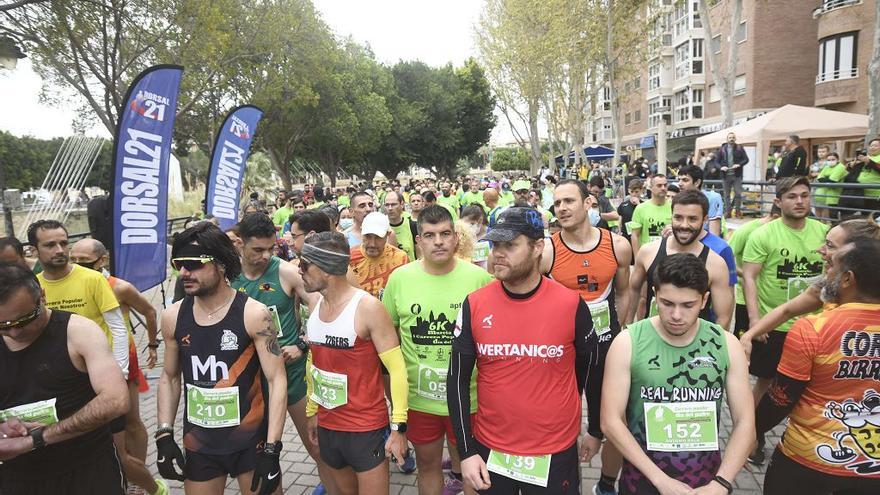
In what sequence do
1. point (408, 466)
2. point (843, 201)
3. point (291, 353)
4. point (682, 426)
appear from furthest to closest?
point (843, 201), point (408, 466), point (291, 353), point (682, 426)

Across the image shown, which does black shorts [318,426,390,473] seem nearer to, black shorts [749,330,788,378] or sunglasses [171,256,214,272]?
sunglasses [171,256,214,272]

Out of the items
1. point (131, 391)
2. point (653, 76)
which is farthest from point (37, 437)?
point (653, 76)

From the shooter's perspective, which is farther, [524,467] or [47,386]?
[47,386]

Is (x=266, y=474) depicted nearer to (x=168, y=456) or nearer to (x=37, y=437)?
(x=168, y=456)

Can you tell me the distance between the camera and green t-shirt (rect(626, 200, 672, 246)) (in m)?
6.13

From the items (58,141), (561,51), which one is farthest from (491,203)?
(58,141)

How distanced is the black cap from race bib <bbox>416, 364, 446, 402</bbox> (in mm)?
994

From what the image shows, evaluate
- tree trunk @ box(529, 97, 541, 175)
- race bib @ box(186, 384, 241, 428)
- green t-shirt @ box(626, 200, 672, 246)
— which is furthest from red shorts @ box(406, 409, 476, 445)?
tree trunk @ box(529, 97, 541, 175)

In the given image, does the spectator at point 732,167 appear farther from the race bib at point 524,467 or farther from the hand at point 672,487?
the race bib at point 524,467

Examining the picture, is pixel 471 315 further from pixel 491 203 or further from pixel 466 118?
pixel 466 118

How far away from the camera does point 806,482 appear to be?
2463 millimetres

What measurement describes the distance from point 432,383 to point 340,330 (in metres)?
0.65

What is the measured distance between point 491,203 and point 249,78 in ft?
51.2

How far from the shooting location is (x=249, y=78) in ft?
71.9
